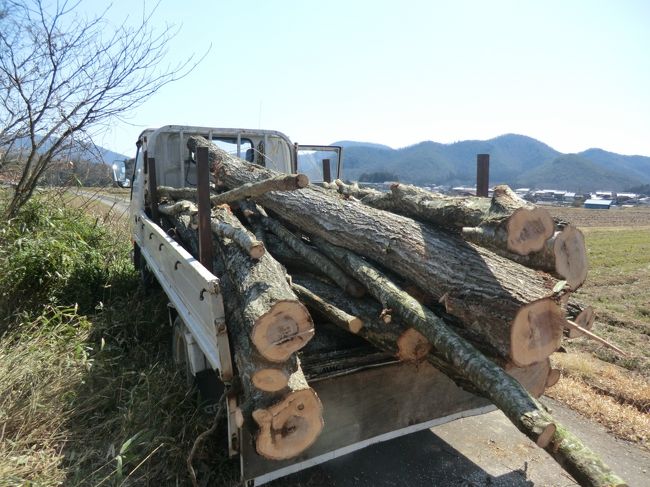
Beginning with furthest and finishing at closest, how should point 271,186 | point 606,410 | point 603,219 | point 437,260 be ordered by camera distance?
point 603,219
point 606,410
point 271,186
point 437,260

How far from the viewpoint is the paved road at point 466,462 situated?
10.5ft

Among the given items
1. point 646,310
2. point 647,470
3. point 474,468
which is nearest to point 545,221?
point 474,468

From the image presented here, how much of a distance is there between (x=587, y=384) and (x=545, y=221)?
2814mm

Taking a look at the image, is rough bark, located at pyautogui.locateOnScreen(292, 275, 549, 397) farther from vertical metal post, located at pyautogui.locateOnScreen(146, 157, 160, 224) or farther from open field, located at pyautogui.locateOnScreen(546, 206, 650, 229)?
open field, located at pyautogui.locateOnScreen(546, 206, 650, 229)

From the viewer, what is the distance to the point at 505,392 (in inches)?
82.6

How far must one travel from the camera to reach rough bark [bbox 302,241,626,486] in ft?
5.93

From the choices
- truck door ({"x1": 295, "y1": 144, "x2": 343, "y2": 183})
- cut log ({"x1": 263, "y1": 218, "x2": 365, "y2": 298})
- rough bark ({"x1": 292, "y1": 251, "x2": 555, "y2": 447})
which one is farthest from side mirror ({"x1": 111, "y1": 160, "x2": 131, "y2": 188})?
rough bark ({"x1": 292, "y1": 251, "x2": 555, "y2": 447})

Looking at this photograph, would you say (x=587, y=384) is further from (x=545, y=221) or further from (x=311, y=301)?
(x=311, y=301)

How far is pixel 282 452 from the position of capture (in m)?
2.40

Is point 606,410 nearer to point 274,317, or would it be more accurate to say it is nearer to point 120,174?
point 274,317

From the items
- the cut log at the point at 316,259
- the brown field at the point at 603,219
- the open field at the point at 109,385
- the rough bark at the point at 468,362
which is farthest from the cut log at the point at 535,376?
the brown field at the point at 603,219

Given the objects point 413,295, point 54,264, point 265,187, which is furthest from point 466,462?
point 54,264

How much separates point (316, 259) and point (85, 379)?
7.29ft

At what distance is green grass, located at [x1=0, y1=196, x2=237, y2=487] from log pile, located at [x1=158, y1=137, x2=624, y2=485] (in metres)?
1.02
